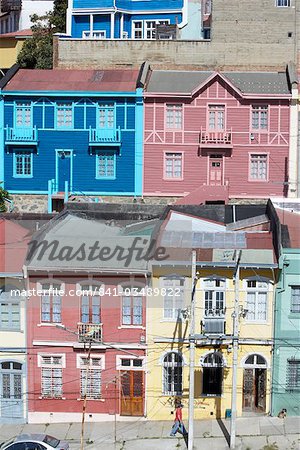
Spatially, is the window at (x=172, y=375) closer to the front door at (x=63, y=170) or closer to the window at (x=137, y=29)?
the front door at (x=63, y=170)

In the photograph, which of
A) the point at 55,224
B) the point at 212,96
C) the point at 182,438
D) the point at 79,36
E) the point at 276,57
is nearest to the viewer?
the point at 182,438

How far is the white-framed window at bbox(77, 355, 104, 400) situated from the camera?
37.1 meters

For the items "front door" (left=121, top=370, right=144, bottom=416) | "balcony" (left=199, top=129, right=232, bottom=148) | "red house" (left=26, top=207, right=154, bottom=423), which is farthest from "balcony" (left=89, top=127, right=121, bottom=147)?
"front door" (left=121, top=370, right=144, bottom=416)

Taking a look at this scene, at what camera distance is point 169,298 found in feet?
121

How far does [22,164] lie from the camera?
5362 cm

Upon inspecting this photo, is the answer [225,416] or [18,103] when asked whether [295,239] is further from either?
[18,103]

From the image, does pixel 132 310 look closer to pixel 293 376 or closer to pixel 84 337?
pixel 84 337

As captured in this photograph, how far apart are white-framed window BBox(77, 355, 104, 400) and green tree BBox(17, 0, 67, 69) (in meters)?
31.2

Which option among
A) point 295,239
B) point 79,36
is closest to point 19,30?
point 79,36

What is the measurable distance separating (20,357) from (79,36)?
31.7 metres

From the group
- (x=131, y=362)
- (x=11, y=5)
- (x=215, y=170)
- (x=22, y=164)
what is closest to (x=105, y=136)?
(x=22, y=164)

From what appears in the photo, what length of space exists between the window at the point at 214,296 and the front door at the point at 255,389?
292 cm

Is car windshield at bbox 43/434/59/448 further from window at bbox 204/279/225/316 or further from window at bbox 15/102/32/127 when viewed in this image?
window at bbox 15/102/32/127

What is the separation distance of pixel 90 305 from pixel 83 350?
6.23 ft
